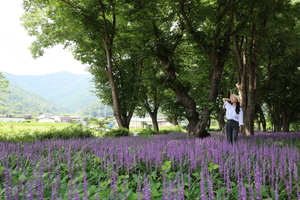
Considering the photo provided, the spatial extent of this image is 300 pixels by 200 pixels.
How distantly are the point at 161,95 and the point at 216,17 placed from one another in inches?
470

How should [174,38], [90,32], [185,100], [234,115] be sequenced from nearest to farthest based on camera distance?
1. [234,115]
2. [174,38]
3. [185,100]
4. [90,32]

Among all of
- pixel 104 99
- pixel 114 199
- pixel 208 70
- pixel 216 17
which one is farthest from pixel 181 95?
pixel 104 99

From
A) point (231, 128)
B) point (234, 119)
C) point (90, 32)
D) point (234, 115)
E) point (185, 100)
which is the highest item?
A: point (90, 32)

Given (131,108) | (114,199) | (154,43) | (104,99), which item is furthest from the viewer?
(104,99)

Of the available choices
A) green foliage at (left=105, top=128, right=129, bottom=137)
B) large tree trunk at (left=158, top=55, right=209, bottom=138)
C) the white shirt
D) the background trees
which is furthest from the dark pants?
green foliage at (left=105, top=128, right=129, bottom=137)

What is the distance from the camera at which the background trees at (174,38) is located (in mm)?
9898

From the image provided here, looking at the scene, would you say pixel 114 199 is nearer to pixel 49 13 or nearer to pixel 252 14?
pixel 252 14

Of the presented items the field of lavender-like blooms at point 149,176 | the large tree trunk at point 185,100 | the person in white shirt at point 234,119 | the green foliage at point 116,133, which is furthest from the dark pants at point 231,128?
the green foliage at point 116,133

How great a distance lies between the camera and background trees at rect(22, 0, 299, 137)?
990cm

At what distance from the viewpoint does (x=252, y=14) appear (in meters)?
9.84

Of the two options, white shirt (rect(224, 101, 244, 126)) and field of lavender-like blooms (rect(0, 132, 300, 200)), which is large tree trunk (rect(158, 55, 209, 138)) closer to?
white shirt (rect(224, 101, 244, 126))

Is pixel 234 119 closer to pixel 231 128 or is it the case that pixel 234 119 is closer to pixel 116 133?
pixel 231 128

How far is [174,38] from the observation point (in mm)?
10844

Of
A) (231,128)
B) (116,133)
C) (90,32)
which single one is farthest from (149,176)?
(90,32)
